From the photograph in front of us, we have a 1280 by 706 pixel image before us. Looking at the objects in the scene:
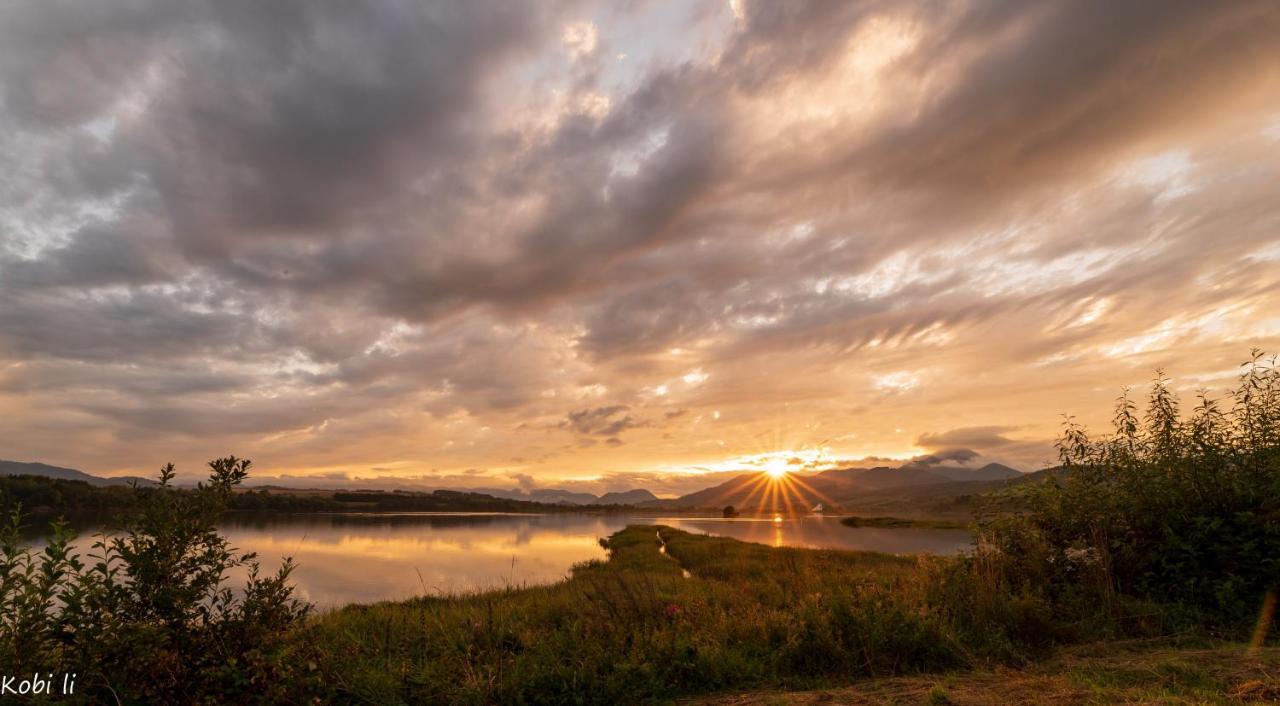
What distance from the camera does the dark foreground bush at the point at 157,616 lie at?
560cm

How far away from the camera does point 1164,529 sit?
11344mm

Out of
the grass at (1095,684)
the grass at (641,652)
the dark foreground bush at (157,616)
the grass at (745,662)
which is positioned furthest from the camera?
the grass at (641,652)

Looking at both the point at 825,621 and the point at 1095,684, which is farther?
the point at 825,621

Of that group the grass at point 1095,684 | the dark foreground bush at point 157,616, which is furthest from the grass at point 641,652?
the dark foreground bush at point 157,616

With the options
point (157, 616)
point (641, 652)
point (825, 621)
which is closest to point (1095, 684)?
point (825, 621)

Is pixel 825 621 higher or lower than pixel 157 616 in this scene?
lower

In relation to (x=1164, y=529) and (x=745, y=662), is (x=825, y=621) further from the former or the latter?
(x=1164, y=529)

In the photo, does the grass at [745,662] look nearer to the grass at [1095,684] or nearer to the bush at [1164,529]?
the grass at [1095,684]

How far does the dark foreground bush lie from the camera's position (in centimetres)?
560

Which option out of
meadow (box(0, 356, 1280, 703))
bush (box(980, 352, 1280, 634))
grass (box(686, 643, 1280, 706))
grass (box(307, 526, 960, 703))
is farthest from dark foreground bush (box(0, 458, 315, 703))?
bush (box(980, 352, 1280, 634))

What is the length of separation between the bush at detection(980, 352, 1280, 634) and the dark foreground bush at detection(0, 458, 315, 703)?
12741mm

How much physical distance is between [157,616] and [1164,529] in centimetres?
1691

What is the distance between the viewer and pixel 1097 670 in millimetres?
7797

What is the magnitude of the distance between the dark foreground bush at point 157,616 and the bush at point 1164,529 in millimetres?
12741
